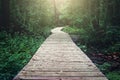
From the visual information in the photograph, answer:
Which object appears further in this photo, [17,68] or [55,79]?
[17,68]

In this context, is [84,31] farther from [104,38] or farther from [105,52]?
[105,52]

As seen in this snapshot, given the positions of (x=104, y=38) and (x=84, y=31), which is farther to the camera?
(x=84, y=31)

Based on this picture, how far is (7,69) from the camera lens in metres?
7.37

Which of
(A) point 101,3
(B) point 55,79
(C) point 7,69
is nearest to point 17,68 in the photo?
(C) point 7,69

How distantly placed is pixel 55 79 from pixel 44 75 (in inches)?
17.9

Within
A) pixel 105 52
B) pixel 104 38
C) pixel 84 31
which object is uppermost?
pixel 84 31

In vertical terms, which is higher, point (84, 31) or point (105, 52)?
point (84, 31)

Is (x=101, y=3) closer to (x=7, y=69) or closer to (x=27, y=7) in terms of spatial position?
(x=27, y=7)

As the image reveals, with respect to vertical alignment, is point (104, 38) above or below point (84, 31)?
below

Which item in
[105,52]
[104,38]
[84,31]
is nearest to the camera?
[105,52]

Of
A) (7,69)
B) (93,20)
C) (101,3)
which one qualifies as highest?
(101,3)

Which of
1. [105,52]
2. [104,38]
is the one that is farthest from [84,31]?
[105,52]

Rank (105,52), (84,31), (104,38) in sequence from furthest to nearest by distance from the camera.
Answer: (84,31) < (104,38) < (105,52)

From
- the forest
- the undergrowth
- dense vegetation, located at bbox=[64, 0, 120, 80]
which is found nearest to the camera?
the undergrowth
